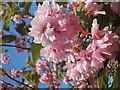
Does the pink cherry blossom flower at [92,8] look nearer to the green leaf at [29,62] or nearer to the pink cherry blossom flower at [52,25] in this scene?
the pink cherry blossom flower at [52,25]

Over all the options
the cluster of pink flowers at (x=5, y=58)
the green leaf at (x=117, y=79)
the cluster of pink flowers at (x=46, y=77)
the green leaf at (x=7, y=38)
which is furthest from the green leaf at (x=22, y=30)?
the cluster of pink flowers at (x=5, y=58)

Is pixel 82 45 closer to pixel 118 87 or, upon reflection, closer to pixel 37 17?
pixel 37 17

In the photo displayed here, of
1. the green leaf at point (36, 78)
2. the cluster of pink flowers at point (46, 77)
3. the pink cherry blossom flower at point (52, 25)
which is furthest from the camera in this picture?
the cluster of pink flowers at point (46, 77)

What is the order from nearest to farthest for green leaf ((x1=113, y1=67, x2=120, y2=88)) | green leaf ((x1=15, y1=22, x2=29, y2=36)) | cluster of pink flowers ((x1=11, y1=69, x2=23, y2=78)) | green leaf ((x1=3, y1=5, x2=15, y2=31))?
1. green leaf ((x1=113, y1=67, x2=120, y2=88))
2. green leaf ((x1=3, y1=5, x2=15, y2=31))
3. green leaf ((x1=15, y1=22, x2=29, y2=36))
4. cluster of pink flowers ((x1=11, y1=69, x2=23, y2=78))

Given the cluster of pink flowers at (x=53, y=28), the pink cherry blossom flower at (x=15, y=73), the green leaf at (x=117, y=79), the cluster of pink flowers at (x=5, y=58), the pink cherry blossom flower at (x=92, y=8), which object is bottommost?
the pink cherry blossom flower at (x=15, y=73)

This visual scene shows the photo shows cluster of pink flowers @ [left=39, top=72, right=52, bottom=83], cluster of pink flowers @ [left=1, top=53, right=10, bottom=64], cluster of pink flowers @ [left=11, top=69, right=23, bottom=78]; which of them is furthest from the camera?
cluster of pink flowers @ [left=1, top=53, right=10, bottom=64]

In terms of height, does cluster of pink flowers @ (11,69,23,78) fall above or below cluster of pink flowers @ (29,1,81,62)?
below

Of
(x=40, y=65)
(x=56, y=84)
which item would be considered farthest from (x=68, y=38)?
(x=56, y=84)

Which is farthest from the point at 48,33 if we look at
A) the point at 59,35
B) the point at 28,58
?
the point at 28,58

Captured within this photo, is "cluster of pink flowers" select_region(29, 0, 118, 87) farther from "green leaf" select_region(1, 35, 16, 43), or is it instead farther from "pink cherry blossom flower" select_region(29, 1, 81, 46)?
"green leaf" select_region(1, 35, 16, 43)

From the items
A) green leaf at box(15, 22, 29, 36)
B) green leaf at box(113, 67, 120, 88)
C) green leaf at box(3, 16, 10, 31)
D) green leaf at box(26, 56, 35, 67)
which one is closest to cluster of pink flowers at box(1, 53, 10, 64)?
green leaf at box(26, 56, 35, 67)

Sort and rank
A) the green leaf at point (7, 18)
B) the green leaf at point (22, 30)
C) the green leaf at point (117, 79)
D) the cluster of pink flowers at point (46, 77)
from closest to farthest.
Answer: the green leaf at point (117, 79)
the green leaf at point (7, 18)
the green leaf at point (22, 30)
the cluster of pink flowers at point (46, 77)

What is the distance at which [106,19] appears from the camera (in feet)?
2.67

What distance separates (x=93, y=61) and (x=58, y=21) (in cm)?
17
